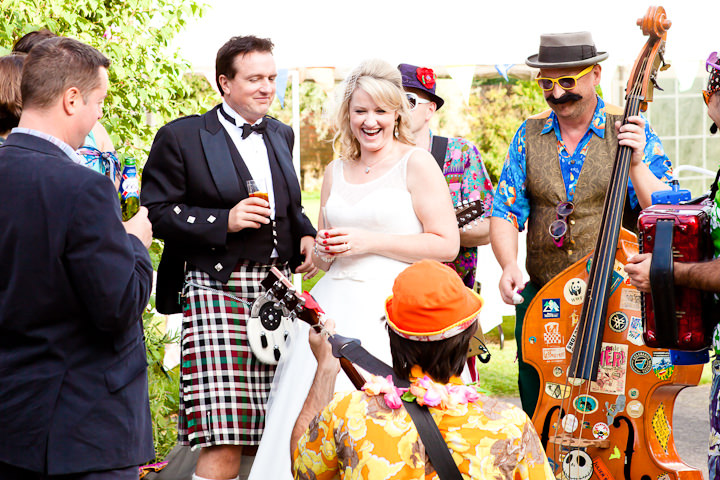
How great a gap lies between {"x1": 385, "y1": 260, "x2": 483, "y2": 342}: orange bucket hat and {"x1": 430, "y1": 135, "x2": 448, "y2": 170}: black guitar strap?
216cm

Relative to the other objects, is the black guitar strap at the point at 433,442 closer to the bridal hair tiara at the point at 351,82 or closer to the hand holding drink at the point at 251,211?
the hand holding drink at the point at 251,211

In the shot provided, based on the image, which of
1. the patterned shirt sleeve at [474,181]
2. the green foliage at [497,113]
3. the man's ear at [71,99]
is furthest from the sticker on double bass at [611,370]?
the green foliage at [497,113]

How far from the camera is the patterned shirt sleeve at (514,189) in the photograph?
11.8 ft

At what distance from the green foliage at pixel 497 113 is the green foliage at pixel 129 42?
868 cm

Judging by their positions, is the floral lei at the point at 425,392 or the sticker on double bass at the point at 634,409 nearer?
the floral lei at the point at 425,392

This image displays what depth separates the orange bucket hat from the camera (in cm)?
177

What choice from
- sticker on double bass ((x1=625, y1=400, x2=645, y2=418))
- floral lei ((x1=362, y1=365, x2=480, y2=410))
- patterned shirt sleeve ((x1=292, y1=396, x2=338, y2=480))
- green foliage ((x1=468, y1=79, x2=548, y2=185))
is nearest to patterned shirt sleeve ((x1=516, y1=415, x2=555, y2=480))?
floral lei ((x1=362, y1=365, x2=480, y2=410))

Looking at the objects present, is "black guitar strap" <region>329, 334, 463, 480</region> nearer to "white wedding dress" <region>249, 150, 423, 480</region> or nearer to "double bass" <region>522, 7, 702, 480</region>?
"white wedding dress" <region>249, 150, 423, 480</region>

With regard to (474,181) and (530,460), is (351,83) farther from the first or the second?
(530,460)

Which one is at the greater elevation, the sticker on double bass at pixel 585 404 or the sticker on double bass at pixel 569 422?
the sticker on double bass at pixel 585 404

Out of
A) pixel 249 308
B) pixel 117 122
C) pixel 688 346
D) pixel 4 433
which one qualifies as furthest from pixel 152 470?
pixel 688 346

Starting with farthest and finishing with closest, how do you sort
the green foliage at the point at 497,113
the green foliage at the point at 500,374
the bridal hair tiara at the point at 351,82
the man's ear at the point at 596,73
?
1. the green foliage at the point at 497,113
2. the green foliage at the point at 500,374
3. the man's ear at the point at 596,73
4. the bridal hair tiara at the point at 351,82

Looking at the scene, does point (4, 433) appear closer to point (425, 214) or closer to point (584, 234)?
point (425, 214)

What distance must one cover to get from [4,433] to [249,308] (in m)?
1.38
